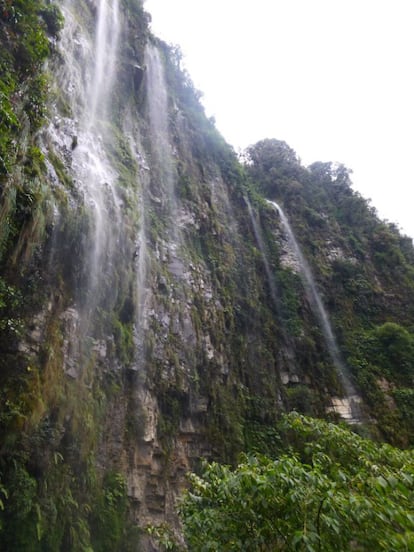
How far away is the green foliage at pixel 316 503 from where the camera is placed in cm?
188

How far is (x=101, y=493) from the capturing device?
5.59m

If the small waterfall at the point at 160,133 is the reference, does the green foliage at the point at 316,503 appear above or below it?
below

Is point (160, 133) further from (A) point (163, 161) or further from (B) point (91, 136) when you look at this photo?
(B) point (91, 136)

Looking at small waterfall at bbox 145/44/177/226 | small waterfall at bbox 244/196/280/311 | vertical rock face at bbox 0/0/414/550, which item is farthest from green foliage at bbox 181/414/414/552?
small waterfall at bbox 244/196/280/311

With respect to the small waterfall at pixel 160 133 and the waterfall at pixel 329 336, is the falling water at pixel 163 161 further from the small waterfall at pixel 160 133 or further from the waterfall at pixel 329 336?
the waterfall at pixel 329 336

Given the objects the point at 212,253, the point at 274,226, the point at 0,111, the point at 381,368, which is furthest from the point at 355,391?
the point at 0,111

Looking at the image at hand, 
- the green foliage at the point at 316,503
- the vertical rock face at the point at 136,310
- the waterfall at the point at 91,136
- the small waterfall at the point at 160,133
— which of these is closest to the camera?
the green foliage at the point at 316,503

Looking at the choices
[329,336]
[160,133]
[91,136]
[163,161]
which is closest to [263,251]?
[329,336]

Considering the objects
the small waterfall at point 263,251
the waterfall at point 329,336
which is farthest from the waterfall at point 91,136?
the waterfall at point 329,336

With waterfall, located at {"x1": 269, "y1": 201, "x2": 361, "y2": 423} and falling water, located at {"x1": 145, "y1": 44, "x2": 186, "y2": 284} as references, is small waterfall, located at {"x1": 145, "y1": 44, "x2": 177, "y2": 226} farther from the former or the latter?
waterfall, located at {"x1": 269, "y1": 201, "x2": 361, "y2": 423}

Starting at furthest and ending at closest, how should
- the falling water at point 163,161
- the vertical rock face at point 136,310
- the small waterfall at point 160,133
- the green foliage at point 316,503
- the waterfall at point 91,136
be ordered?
the small waterfall at point 160,133 → the falling water at point 163,161 → the waterfall at point 91,136 → the vertical rock face at point 136,310 → the green foliage at point 316,503

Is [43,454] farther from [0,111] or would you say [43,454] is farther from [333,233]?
[333,233]

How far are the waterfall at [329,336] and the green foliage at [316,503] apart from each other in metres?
10.2

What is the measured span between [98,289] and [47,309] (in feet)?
4.34
